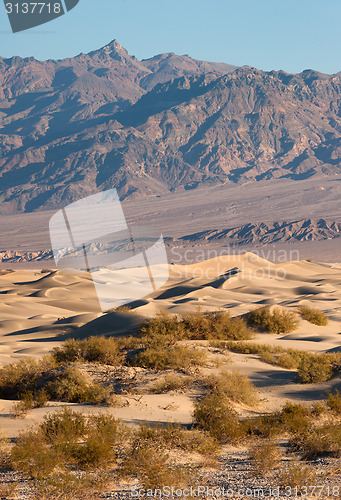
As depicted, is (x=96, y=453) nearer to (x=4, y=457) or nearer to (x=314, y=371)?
(x=4, y=457)

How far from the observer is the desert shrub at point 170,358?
9.54 meters

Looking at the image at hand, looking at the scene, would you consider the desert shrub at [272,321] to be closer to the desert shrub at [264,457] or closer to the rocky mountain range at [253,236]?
the desert shrub at [264,457]

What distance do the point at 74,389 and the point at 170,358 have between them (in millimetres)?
1809

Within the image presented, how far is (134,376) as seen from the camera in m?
9.21

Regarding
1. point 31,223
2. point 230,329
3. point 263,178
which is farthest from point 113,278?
point 263,178

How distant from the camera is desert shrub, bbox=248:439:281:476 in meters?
5.85

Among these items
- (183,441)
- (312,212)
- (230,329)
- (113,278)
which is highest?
(183,441)

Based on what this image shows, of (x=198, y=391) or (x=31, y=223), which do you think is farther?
(x=31, y=223)

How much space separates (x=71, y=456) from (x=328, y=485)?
103 inches

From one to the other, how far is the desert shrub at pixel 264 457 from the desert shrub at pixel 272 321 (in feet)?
27.6

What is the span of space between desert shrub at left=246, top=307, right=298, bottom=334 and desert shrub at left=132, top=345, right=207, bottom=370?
5068 mm

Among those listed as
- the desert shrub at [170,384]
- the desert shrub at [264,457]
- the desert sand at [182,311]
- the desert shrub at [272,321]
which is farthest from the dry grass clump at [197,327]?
the desert shrub at [264,457]

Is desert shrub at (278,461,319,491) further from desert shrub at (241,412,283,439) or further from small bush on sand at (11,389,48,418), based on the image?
small bush on sand at (11,389,48,418)

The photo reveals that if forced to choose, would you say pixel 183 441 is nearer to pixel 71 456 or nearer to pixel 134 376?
pixel 71 456
